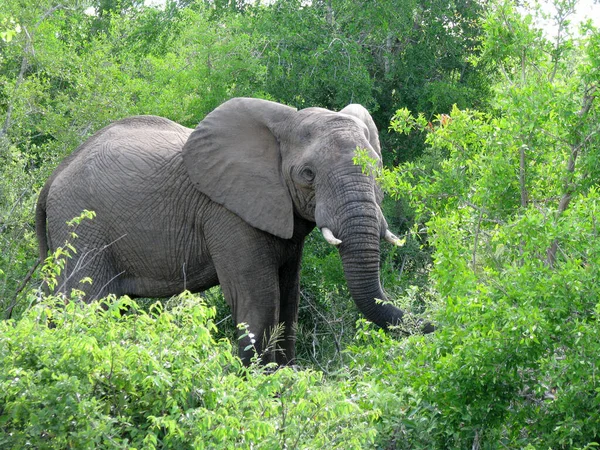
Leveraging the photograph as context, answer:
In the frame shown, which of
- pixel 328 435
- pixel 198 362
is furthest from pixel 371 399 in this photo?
pixel 198 362

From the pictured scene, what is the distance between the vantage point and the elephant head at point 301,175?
794cm

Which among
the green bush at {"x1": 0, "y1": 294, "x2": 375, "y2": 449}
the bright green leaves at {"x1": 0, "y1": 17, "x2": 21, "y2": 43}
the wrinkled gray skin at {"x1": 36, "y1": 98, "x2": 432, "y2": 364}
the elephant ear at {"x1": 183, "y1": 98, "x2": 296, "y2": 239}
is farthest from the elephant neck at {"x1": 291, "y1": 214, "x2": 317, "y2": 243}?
the green bush at {"x1": 0, "y1": 294, "x2": 375, "y2": 449}

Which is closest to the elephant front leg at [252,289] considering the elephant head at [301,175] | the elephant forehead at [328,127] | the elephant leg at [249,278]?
the elephant leg at [249,278]

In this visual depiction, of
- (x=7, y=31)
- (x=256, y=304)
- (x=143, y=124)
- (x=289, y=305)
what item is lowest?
(x=289, y=305)

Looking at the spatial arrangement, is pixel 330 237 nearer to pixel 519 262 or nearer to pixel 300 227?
pixel 300 227

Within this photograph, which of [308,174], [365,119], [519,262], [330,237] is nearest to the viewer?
[519,262]

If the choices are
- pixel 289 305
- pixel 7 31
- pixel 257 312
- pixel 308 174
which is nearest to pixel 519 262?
pixel 308 174

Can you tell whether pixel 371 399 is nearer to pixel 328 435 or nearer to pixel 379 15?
pixel 328 435

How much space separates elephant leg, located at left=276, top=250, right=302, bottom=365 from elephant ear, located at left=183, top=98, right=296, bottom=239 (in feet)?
2.11

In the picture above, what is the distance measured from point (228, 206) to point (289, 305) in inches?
38.6

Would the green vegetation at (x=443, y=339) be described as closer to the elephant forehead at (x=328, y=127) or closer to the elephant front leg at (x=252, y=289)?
the elephant front leg at (x=252, y=289)

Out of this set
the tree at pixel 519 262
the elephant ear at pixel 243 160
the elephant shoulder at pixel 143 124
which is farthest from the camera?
the elephant shoulder at pixel 143 124

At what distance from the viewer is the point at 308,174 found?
830cm

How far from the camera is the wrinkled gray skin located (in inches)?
321
